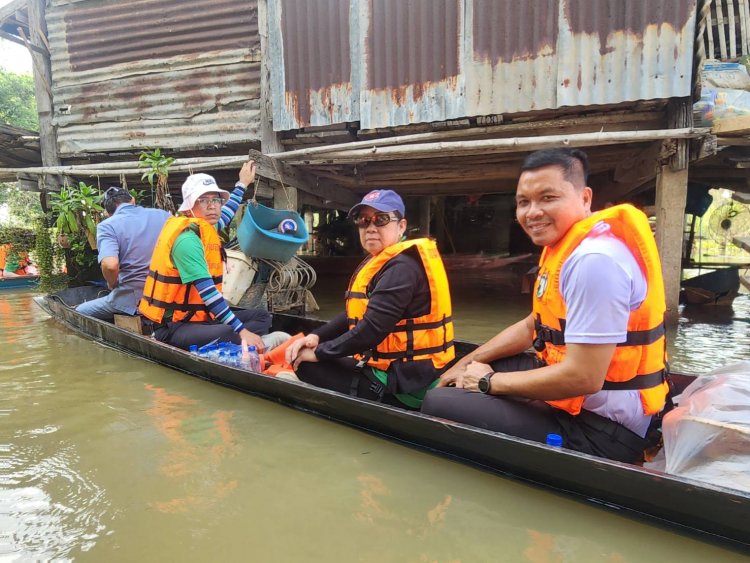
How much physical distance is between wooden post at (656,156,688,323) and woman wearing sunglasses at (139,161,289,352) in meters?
4.41

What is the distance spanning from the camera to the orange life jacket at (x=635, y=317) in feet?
6.15

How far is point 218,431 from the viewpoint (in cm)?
296

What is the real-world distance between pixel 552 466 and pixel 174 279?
322 centimetres

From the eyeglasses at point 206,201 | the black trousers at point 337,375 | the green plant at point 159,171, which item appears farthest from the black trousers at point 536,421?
the green plant at point 159,171

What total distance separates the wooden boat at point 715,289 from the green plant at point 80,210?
9580 millimetres

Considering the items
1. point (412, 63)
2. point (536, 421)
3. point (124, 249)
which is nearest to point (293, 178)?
point (412, 63)

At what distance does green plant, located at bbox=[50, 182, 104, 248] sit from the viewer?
686 cm

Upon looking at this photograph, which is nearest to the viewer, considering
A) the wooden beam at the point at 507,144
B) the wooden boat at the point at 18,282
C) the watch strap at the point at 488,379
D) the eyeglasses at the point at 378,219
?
the watch strap at the point at 488,379

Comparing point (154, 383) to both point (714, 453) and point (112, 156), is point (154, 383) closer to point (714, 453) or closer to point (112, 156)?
point (714, 453)

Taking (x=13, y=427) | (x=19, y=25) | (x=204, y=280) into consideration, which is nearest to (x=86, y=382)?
(x=13, y=427)

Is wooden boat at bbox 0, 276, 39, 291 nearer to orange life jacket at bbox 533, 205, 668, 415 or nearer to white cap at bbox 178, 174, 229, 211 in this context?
white cap at bbox 178, 174, 229, 211

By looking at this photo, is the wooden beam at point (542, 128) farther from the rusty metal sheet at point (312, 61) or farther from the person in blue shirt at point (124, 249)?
the person in blue shirt at point (124, 249)

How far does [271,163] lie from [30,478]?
14.9 ft

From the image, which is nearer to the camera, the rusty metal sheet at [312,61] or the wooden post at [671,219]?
the wooden post at [671,219]
